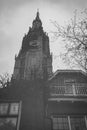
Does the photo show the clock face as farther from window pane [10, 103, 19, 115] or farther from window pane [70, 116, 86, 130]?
window pane [70, 116, 86, 130]

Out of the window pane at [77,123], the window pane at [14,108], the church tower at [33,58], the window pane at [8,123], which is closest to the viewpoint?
the window pane at [8,123]

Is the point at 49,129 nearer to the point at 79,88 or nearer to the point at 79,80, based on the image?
the point at 79,88

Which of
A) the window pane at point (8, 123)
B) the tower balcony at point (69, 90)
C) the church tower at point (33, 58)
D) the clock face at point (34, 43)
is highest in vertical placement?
the clock face at point (34, 43)

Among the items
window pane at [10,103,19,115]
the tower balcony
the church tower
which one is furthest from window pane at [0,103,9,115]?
the church tower

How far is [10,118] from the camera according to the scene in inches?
449

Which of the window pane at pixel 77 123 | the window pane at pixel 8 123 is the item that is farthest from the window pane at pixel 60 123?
the window pane at pixel 8 123

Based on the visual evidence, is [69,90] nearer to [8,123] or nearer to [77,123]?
[77,123]

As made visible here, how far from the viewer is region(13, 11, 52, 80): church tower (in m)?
30.7

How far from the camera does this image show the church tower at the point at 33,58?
3071 cm

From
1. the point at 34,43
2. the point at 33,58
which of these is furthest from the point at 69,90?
the point at 34,43

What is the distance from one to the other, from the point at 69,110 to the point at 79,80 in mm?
3450

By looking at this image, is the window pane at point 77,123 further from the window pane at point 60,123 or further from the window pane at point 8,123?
the window pane at point 8,123

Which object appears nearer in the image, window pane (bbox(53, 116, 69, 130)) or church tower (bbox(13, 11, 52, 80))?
window pane (bbox(53, 116, 69, 130))

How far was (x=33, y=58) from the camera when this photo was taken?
34562 millimetres
